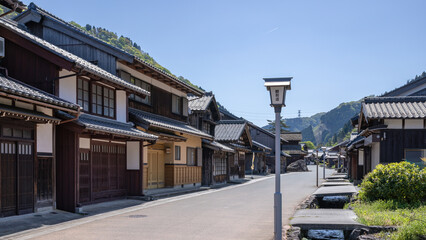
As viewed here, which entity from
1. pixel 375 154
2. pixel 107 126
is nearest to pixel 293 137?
pixel 375 154

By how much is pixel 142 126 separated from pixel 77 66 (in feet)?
19.3

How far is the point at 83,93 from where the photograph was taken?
1464 centimetres

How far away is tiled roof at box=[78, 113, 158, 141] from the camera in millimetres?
13278

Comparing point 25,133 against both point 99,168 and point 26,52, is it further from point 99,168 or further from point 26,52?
point 99,168

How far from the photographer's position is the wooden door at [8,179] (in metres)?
10.7

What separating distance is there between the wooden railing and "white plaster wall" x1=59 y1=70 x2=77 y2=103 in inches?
378

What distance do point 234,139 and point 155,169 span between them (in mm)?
13892

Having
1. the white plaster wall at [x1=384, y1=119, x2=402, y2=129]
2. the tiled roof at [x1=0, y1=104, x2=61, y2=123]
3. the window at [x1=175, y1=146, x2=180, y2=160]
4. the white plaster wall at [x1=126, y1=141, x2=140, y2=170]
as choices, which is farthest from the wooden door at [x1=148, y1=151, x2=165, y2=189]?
the white plaster wall at [x1=384, y1=119, x2=402, y2=129]

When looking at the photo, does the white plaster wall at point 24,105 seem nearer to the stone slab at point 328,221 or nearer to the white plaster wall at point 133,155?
the white plaster wall at point 133,155

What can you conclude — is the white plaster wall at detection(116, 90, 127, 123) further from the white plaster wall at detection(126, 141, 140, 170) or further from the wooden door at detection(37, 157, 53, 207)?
the wooden door at detection(37, 157, 53, 207)

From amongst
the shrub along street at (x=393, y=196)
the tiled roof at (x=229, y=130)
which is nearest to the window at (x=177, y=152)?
the shrub along street at (x=393, y=196)

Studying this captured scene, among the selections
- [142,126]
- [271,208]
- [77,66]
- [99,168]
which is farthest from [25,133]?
[271,208]

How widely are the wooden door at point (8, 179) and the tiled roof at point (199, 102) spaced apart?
18291 millimetres

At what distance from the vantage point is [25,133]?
11.6 meters
